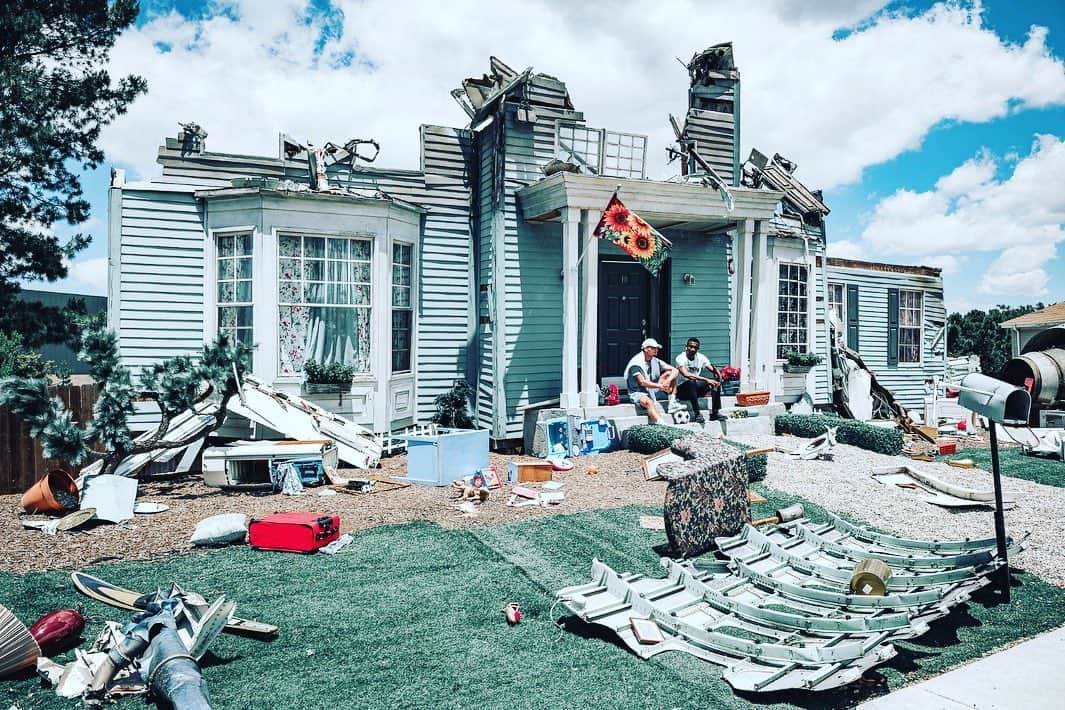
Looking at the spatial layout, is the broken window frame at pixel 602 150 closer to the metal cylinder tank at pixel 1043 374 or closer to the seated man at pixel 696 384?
the seated man at pixel 696 384

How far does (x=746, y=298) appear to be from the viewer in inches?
465

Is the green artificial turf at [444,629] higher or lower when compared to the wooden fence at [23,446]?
lower

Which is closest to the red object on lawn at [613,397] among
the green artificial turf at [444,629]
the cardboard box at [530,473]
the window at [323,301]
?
the cardboard box at [530,473]

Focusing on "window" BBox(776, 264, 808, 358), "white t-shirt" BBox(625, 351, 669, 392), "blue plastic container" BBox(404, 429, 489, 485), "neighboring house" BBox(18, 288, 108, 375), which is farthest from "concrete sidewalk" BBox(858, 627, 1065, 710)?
"neighboring house" BBox(18, 288, 108, 375)

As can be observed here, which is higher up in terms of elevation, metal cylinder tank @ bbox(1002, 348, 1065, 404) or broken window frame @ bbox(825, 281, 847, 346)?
broken window frame @ bbox(825, 281, 847, 346)

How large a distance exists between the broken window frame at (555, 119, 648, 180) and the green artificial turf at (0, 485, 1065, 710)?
23.3 feet

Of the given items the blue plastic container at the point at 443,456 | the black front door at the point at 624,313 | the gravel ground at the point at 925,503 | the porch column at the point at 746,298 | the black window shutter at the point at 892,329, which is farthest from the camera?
the black window shutter at the point at 892,329

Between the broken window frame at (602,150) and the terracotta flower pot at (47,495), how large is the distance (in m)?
8.18

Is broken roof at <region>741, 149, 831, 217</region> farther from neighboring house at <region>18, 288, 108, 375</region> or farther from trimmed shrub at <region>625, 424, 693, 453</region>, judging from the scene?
neighboring house at <region>18, 288, 108, 375</region>

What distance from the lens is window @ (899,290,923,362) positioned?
755 inches

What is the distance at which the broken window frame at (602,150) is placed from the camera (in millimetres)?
11570

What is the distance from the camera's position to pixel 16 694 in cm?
355

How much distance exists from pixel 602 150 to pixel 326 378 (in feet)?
19.2

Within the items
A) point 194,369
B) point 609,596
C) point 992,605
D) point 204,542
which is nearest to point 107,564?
point 204,542
